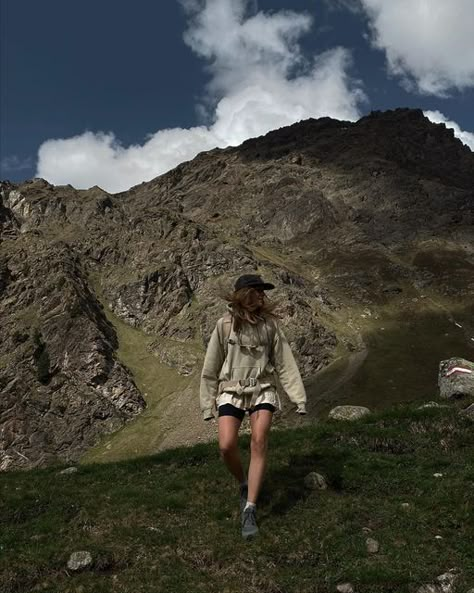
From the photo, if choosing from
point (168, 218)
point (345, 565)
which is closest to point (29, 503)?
point (345, 565)

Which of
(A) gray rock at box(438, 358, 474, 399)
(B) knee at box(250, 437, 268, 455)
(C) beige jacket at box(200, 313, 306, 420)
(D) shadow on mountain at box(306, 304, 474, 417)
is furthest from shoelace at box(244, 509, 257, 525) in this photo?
(D) shadow on mountain at box(306, 304, 474, 417)

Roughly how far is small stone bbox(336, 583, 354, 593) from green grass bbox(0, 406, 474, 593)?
91 mm

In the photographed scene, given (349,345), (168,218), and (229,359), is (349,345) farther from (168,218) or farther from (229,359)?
(229,359)

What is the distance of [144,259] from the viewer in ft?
584

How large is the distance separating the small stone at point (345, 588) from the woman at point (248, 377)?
2.22m

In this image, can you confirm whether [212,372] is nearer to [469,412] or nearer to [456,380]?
[469,412]

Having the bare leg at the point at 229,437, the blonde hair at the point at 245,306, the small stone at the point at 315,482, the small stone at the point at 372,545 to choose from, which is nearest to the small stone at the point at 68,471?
the small stone at the point at 315,482

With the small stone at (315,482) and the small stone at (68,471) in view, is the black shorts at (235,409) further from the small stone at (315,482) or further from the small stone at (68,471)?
the small stone at (68,471)

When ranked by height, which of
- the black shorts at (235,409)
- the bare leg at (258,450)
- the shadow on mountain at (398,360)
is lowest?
the shadow on mountain at (398,360)

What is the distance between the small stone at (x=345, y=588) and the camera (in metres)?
7.62

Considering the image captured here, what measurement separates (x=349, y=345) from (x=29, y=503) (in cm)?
12411

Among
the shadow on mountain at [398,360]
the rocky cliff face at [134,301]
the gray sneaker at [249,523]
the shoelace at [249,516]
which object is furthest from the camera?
the rocky cliff face at [134,301]

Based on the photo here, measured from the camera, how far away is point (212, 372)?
33.9 ft

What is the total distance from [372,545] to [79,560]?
5217 mm
